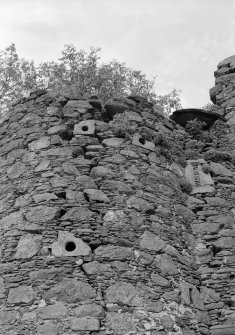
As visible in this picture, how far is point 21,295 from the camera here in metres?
4.94

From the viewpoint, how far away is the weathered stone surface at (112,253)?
5.19 m

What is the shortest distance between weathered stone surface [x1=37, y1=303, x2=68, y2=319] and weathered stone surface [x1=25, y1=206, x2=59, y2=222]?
92 centimetres

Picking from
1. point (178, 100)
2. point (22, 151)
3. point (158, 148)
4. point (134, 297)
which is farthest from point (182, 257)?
point (178, 100)

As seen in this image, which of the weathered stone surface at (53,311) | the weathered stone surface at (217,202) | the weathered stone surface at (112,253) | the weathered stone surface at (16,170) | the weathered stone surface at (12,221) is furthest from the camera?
the weathered stone surface at (217,202)

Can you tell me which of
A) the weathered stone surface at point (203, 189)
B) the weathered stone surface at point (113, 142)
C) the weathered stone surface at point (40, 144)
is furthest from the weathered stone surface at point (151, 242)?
the weathered stone surface at point (40, 144)

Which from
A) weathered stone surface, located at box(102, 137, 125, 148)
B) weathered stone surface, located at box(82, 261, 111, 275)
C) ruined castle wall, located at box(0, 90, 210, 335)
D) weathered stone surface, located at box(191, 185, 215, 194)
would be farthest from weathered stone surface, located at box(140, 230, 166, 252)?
weathered stone surface, located at box(191, 185, 215, 194)

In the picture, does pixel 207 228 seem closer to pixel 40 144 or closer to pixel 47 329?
pixel 40 144

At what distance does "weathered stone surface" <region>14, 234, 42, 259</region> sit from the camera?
520 centimetres

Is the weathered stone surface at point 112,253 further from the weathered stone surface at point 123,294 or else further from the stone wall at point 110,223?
the weathered stone surface at point 123,294

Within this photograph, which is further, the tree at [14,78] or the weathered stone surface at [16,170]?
the tree at [14,78]

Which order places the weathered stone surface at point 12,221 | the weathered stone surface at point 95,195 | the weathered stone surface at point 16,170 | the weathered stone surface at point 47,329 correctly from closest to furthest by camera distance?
the weathered stone surface at point 47,329 → the weathered stone surface at point 12,221 → the weathered stone surface at point 95,195 → the weathered stone surface at point 16,170

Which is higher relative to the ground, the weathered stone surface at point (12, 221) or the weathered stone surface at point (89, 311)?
the weathered stone surface at point (12, 221)

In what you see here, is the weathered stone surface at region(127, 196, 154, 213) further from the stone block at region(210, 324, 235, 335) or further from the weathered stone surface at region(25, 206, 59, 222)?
the stone block at region(210, 324, 235, 335)

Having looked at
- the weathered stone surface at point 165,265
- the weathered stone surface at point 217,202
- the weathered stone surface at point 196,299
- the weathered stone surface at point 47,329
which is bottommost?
the weathered stone surface at point 47,329
